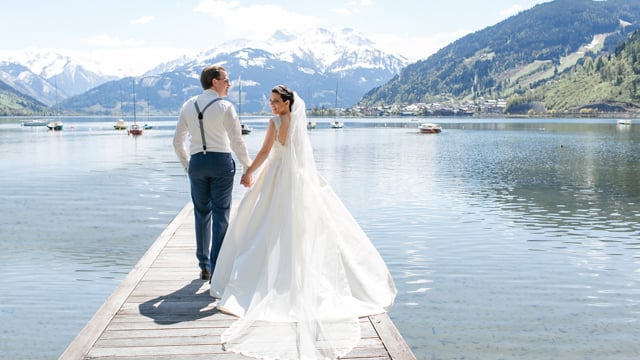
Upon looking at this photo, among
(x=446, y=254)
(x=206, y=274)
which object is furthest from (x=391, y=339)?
(x=446, y=254)

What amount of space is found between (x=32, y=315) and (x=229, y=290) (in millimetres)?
6644

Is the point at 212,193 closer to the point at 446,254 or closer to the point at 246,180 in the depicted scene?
the point at 246,180

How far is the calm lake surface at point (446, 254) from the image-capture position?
40.1ft

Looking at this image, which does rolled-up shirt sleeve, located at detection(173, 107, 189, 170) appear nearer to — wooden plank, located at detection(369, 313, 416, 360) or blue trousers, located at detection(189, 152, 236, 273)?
blue trousers, located at detection(189, 152, 236, 273)

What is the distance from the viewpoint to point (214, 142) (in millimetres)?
9641

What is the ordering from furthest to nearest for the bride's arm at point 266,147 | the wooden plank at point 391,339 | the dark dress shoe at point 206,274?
the dark dress shoe at point 206,274 < the bride's arm at point 266,147 < the wooden plank at point 391,339

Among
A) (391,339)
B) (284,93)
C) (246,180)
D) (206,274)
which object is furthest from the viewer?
(206,274)

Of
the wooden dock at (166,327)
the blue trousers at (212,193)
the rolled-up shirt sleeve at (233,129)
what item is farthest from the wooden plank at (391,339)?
the rolled-up shirt sleeve at (233,129)

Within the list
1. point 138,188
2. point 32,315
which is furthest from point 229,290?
point 138,188

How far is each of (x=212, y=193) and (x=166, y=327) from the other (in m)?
2.40

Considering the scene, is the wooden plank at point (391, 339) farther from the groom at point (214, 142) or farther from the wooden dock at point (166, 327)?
the groom at point (214, 142)

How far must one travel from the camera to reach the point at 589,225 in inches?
968

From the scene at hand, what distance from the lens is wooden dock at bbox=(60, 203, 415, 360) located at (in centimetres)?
739

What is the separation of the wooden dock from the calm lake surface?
9.27 feet
